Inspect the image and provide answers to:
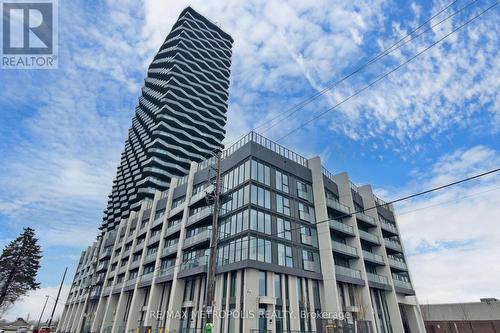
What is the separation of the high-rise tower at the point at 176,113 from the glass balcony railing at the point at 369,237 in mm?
43414

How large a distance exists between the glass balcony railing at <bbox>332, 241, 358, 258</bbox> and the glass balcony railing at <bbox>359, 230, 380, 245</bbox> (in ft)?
13.0

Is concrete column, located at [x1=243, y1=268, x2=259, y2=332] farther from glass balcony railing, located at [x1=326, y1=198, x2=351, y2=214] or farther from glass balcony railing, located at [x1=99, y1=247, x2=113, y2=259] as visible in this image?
glass balcony railing, located at [x1=99, y1=247, x2=113, y2=259]

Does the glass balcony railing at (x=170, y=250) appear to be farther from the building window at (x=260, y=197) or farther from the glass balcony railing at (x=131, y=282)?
the building window at (x=260, y=197)

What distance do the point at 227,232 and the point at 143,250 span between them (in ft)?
68.7

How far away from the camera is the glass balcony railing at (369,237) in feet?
132

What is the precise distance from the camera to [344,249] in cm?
3553

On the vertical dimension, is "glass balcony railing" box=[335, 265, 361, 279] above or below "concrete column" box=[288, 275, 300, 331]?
above

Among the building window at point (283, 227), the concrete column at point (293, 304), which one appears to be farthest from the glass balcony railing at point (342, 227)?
the concrete column at point (293, 304)

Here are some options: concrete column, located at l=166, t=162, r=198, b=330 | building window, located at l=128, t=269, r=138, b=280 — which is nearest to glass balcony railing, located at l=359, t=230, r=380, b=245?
concrete column, located at l=166, t=162, r=198, b=330

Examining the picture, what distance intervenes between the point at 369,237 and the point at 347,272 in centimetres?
964

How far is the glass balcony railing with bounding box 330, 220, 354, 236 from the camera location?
36.1 metres

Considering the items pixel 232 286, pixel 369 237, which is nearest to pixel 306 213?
pixel 232 286

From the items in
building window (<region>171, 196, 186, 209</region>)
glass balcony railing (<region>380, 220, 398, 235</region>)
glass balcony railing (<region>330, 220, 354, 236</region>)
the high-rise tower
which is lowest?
glass balcony railing (<region>330, 220, 354, 236</region>)

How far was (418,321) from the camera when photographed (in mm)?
44125
